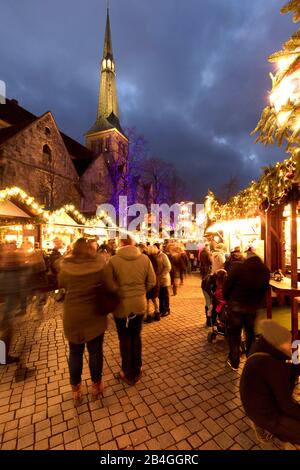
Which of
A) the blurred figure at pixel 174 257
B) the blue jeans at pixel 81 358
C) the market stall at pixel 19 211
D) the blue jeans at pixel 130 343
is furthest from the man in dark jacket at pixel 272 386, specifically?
the market stall at pixel 19 211

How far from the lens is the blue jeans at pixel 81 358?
3.18 metres

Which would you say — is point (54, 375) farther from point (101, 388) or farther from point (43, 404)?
point (101, 388)

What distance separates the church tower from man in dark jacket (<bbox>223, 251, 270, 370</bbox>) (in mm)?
29612

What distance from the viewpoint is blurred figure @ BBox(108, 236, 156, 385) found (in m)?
3.63

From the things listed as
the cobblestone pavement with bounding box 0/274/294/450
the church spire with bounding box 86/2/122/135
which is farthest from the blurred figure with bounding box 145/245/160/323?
the church spire with bounding box 86/2/122/135

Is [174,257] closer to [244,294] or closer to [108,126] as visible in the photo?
[244,294]

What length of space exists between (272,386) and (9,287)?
4.50 metres

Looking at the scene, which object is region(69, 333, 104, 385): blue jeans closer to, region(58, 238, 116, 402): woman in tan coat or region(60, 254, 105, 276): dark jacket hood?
region(58, 238, 116, 402): woman in tan coat

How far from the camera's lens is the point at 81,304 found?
A: 3.12 meters

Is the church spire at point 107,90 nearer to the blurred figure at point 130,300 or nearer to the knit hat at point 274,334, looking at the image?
the blurred figure at point 130,300

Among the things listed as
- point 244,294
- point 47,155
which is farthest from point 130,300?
point 47,155

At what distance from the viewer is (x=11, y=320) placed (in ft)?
14.3

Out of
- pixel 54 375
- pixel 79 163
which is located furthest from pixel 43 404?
pixel 79 163
